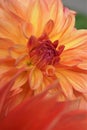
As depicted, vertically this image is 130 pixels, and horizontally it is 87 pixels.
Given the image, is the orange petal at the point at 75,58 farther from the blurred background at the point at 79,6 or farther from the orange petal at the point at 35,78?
the blurred background at the point at 79,6

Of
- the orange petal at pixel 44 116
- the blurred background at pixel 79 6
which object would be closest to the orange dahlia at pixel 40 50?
the orange petal at pixel 44 116

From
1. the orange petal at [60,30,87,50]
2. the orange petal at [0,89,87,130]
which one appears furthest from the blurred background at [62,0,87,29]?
the orange petal at [0,89,87,130]

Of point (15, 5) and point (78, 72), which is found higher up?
point (15, 5)

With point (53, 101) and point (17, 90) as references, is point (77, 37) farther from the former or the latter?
point (53, 101)

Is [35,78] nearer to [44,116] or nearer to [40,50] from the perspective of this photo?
[40,50]

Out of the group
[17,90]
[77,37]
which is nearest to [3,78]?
[17,90]

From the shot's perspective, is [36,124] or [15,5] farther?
[15,5]

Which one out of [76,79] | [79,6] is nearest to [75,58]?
[76,79]

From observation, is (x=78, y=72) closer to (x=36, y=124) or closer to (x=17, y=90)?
(x=17, y=90)
